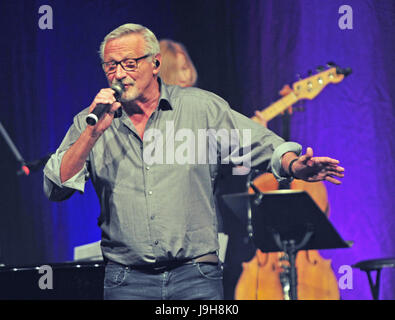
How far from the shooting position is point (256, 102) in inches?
176

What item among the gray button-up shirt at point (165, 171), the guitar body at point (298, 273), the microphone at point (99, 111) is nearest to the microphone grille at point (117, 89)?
the microphone at point (99, 111)

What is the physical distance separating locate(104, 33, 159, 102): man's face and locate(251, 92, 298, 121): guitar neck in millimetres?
2162

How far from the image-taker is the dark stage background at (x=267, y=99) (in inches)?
165

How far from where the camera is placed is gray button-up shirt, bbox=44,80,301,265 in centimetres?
202

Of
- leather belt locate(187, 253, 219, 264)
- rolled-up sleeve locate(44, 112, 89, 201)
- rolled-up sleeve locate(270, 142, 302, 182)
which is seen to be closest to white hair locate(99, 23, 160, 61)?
rolled-up sleeve locate(44, 112, 89, 201)

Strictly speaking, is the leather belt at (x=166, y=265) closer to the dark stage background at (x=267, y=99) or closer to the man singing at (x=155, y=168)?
the man singing at (x=155, y=168)

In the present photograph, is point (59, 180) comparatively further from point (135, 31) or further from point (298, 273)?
point (298, 273)

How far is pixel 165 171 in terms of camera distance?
2.07 m

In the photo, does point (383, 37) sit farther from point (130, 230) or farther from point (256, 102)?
point (130, 230)

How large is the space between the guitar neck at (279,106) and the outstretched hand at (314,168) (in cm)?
233

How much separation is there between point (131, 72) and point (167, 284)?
0.73 metres

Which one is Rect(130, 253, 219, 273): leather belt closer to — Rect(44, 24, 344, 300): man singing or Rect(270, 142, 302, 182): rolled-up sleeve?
Rect(44, 24, 344, 300): man singing

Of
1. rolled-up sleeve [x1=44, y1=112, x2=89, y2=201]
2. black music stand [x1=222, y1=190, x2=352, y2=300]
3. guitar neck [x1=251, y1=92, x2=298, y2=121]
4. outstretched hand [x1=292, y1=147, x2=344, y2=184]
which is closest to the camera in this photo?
outstretched hand [x1=292, y1=147, x2=344, y2=184]
